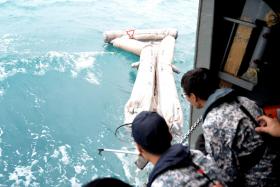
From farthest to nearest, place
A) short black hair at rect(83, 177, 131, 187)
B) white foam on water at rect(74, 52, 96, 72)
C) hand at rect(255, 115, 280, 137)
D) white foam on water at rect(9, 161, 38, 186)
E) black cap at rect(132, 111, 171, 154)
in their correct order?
1. white foam on water at rect(74, 52, 96, 72)
2. white foam on water at rect(9, 161, 38, 186)
3. hand at rect(255, 115, 280, 137)
4. black cap at rect(132, 111, 171, 154)
5. short black hair at rect(83, 177, 131, 187)

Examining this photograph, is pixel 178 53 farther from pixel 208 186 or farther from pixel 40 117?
pixel 208 186

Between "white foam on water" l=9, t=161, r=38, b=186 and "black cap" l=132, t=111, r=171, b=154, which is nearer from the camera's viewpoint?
"black cap" l=132, t=111, r=171, b=154

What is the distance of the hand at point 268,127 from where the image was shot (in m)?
2.40

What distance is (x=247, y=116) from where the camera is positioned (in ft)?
8.18

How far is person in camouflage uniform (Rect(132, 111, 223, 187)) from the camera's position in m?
1.95

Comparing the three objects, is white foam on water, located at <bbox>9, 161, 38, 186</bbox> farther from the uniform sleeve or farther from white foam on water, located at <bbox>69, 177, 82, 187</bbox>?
the uniform sleeve

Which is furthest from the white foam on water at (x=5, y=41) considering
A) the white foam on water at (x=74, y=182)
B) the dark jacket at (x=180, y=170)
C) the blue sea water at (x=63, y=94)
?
the dark jacket at (x=180, y=170)

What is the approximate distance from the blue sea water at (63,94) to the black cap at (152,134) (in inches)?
203

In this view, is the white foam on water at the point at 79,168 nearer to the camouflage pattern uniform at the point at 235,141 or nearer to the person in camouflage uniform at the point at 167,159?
the camouflage pattern uniform at the point at 235,141

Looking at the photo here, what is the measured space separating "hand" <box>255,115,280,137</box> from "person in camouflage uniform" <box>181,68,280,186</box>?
5 cm

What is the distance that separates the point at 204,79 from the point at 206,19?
1701 millimetres

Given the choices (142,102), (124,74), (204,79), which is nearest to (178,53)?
(124,74)

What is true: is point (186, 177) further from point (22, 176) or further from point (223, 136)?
point (22, 176)

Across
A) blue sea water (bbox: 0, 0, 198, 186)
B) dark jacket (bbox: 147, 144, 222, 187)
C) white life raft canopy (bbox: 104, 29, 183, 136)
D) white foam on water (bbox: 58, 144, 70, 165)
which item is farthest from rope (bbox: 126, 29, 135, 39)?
dark jacket (bbox: 147, 144, 222, 187)
